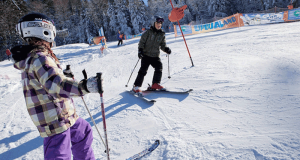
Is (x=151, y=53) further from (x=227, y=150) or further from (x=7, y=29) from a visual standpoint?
(x=7, y=29)

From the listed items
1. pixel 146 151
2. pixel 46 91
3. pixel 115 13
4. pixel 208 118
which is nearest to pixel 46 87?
pixel 46 91

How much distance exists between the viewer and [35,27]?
4.65 feet

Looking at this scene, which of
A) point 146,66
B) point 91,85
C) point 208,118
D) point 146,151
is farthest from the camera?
point 146,66

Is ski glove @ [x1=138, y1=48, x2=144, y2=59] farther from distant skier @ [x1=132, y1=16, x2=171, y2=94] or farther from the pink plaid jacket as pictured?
the pink plaid jacket

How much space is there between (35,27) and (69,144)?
106 centimetres

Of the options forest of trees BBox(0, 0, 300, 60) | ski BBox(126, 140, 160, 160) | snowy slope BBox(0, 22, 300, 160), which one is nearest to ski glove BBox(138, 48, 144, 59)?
snowy slope BBox(0, 22, 300, 160)

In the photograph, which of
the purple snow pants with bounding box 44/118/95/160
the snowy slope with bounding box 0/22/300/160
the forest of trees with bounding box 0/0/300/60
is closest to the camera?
the purple snow pants with bounding box 44/118/95/160

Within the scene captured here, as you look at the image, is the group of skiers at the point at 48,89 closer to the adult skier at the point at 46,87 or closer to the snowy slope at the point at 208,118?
the adult skier at the point at 46,87

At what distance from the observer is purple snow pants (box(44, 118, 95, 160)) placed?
1363 millimetres

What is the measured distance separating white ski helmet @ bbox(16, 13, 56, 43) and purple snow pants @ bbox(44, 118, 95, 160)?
0.86 metres

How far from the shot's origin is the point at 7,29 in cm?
2117

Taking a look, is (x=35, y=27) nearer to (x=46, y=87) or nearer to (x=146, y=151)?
(x=46, y=87)

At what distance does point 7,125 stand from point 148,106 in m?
2.79

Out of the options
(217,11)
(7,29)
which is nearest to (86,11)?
(7,29)
